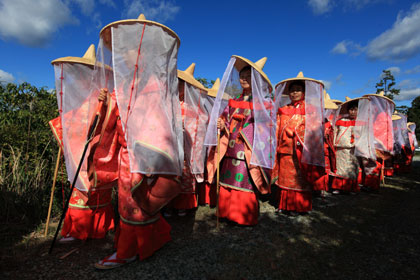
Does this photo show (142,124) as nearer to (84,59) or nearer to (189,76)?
(84,59)

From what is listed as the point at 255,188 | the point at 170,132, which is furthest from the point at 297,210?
the point at 170,132

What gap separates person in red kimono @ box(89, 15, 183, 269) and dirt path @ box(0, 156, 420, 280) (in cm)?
39

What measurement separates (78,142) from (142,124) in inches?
48.2

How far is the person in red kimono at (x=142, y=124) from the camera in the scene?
6.95ft

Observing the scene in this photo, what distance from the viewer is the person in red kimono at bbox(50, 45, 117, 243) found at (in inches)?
108

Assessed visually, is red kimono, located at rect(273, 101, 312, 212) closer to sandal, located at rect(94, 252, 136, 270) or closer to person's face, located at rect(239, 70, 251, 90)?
person's face, located at rect(239, 70, 251, 90)

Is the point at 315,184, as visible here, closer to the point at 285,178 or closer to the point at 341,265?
the point at 285,178

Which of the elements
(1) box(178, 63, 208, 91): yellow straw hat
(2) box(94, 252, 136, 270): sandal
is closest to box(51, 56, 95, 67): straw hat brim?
(1) box(178, 63, 208, 91): yellow straw hat

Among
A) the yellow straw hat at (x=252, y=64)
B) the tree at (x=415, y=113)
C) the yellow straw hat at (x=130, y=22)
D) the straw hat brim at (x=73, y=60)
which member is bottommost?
the straw hat brim at (x=73, y=60)

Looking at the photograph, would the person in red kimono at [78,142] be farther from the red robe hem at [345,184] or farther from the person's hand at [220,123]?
the red robe hem at [345,184]

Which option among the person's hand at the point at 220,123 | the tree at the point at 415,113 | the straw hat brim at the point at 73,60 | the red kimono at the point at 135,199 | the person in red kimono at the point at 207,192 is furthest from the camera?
the tree at the point at 415,113

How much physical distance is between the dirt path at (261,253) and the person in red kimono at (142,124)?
0.39 metres

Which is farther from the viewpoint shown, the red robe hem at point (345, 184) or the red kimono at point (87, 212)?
the red robe hem at point (345, 184)

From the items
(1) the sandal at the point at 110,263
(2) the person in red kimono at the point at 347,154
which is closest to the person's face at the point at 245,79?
(1) the sandal at the point at 110,263
